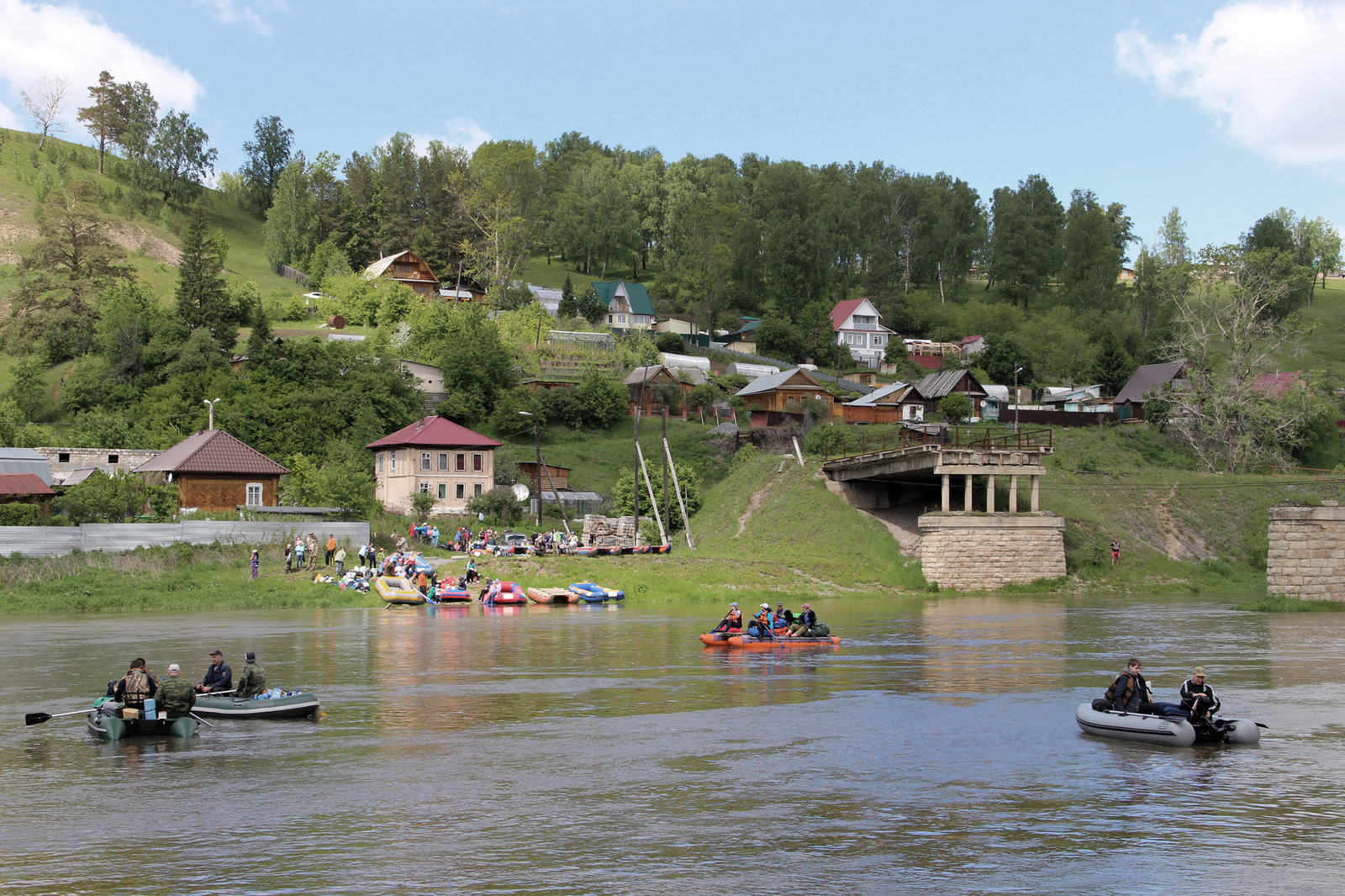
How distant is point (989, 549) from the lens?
51.1 m

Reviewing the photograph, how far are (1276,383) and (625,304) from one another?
6635 centimetres

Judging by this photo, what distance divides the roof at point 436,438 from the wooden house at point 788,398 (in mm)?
26537

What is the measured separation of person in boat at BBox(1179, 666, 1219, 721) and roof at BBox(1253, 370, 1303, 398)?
68.3 meters

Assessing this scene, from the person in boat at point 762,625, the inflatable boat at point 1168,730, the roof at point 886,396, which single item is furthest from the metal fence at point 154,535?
the roof at point 886,396

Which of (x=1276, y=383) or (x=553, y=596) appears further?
(x=1276, y=383)

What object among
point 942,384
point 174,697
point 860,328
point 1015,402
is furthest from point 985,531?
point 860,328

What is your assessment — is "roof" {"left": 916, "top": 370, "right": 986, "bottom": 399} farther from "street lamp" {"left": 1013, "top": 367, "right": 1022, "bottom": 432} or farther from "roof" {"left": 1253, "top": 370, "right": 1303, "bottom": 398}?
"roof" {"left": 1253, "top": 370, "right": 1303, "bottom": 398}

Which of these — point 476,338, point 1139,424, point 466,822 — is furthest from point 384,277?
point 466,822

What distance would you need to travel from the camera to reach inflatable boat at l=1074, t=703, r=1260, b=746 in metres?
19.5

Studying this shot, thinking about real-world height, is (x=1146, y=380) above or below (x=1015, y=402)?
above

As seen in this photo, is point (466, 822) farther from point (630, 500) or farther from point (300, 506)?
point (630, 500)

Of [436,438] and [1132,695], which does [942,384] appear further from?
[1132,695]

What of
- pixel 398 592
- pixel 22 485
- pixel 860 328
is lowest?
pixel 398 592

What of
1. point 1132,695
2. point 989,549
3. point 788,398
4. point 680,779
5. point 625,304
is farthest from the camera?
point 625,304
